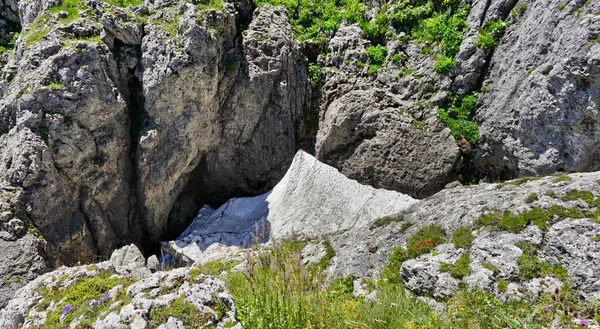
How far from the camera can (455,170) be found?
50.9 feet

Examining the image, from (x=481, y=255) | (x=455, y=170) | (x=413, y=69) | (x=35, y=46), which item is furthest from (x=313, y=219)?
(x=35, y=46)

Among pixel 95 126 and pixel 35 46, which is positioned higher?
pixel 35 46

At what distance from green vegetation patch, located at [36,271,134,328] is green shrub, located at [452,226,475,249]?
7.76 meters

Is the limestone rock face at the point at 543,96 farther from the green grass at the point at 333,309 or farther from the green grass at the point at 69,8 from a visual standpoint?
the green grass at the point at 69,8

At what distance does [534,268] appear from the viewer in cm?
711

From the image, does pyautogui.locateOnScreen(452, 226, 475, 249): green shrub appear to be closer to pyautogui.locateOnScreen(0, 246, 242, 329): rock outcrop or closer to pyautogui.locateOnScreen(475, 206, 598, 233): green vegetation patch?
pyautogui.locateOnScreen(475, 206, 598, 233): green vegetation patch

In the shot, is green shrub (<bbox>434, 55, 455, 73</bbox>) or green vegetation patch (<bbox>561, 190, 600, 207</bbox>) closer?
green vegetation patch (<bbox>561, 190, 600, 207</bbox>)

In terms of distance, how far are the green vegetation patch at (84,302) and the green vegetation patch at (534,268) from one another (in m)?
7.79

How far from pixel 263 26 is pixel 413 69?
8.35 meters

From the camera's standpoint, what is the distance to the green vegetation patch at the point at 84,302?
4.92 m

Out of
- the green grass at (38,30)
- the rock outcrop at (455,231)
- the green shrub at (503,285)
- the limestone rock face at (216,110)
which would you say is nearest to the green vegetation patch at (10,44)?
the green grass at (38,30)

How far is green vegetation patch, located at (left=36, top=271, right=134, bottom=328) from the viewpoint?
4.92 m

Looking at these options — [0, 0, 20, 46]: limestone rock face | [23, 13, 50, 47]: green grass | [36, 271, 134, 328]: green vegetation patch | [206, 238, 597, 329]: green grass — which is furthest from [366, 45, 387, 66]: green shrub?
[0, 0, 20, 46]: limestone rock face

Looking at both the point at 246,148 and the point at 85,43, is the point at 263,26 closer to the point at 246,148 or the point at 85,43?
the point at 246,148
